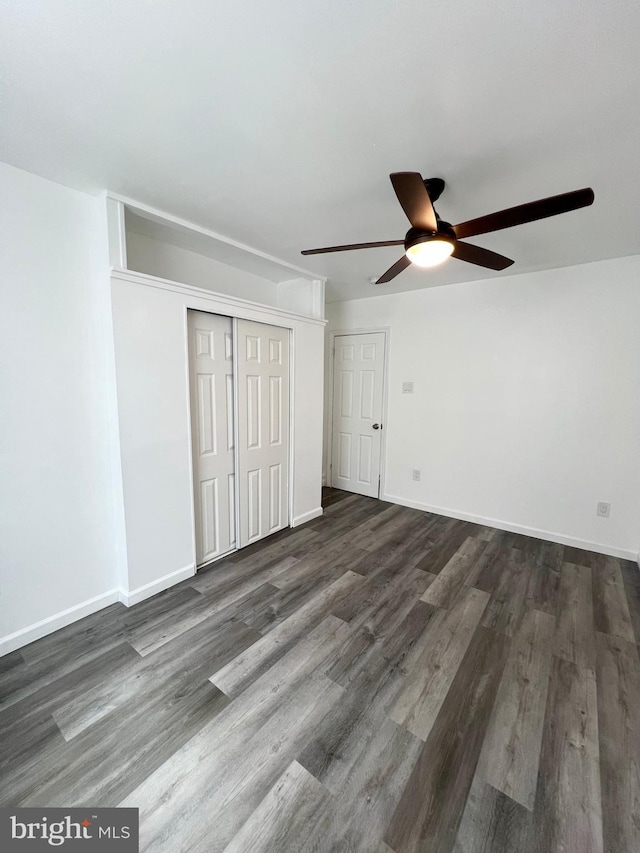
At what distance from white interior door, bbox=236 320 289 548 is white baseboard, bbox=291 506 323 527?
14 cm

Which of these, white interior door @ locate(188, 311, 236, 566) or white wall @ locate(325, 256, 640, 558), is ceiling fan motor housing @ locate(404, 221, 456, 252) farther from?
white wall @ locate(325, 256, 640, 558)

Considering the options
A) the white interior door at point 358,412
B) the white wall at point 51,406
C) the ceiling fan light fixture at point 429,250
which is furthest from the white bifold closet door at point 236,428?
the ceiling fan light fixture at point 429,250

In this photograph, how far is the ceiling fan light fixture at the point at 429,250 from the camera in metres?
1.61

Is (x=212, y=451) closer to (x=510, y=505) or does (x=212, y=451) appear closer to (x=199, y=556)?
(x=199, y=556)

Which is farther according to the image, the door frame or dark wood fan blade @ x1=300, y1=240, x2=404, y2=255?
the door frame

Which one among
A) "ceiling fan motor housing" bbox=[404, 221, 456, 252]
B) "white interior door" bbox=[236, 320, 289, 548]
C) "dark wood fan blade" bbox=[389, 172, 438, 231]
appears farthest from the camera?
"white interior door" bbox=[236, 320, 289, 548]

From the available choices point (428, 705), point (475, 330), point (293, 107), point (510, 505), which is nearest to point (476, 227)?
point (293, 107)

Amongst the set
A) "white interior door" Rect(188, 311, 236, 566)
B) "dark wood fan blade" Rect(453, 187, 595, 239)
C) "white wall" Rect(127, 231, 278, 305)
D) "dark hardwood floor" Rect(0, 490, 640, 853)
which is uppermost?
"white wall" Rect(127, 231, 278, 305)

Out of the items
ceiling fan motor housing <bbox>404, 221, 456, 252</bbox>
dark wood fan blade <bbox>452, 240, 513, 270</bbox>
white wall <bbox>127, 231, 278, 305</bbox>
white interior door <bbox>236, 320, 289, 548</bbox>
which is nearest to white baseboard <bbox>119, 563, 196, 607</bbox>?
white interior door <bbox>236, 320, 289, 548</bbox>

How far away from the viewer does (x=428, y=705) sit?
152cm

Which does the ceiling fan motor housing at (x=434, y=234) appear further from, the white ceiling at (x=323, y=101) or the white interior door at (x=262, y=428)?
the white interior door at (x=262, y=428)

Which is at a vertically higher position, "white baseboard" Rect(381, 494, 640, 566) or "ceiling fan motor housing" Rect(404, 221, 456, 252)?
"ceiling fan motor housing" Rect(404, 221, 456, 252)

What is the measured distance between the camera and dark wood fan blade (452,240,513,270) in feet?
5.65

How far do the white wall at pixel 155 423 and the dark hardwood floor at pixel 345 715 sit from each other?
0.30 meters
